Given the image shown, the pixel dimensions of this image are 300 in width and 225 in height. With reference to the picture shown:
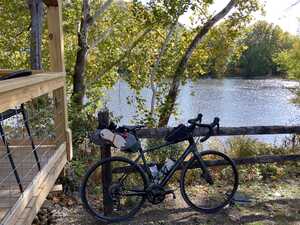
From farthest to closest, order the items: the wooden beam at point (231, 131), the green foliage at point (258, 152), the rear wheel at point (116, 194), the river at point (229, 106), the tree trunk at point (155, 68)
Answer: the river at point (229, 106)
the tree trunk at point (155, 68)
the green foliage at point (258, 152)
the wooden beam at point (231, 131)
the rear wheel at point (116, 194)

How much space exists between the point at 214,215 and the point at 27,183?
209 centimetres

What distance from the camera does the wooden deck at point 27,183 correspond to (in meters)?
2.58

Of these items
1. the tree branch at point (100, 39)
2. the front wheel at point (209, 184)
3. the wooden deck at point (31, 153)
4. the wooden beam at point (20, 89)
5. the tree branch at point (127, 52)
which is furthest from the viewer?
the tree branch at point (127, 52)

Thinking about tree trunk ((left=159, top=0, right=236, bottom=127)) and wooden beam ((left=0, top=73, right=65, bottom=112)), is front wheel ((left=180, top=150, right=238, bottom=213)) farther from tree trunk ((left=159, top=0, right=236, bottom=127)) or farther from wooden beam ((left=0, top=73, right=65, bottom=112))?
tree trunk ((left=159, top=0, right=236, bottom=127))

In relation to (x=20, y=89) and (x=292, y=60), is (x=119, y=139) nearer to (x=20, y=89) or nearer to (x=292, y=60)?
(x=20, y=89)

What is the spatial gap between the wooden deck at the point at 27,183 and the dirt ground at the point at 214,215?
644mm

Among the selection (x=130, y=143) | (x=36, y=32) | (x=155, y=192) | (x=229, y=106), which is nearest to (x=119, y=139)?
(x=130, y=143)

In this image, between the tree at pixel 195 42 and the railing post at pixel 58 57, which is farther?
the tree at pixel 195 42

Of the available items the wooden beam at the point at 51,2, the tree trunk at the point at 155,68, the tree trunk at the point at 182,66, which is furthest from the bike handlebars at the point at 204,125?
the tree trunk at the point at 155,68

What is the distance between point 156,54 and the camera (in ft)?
38.5

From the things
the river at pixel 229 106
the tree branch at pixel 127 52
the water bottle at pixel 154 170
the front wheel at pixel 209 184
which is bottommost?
the river at pixel 229 106

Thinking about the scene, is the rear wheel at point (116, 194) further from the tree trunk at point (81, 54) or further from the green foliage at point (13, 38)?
the green foliage at point (13, 38)

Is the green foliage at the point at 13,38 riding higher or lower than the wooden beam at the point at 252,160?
higher

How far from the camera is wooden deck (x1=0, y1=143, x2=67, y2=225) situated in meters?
2.58
